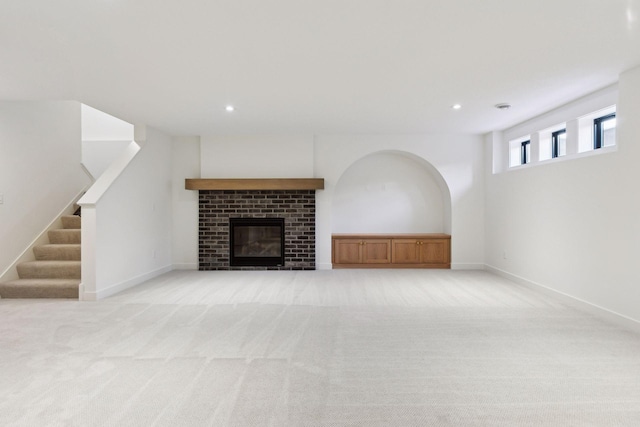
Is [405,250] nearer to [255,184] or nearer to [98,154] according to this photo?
[255,184]

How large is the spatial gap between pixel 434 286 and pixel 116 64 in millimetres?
4718

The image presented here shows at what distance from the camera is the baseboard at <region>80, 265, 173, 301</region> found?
15.6 feet

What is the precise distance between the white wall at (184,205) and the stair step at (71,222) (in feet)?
5.25

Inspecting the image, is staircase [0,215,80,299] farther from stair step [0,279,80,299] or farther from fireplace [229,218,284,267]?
fireplace [229,218,284,267]

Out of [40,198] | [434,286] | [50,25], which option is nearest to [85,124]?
[40,198]

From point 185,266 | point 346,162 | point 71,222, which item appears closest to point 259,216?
point 185,266

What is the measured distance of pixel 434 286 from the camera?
559cm

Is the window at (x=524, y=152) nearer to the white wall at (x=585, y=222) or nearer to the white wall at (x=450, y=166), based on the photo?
the white wall at (x=585, y=222)

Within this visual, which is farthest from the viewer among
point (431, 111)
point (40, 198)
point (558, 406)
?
point (40, 198)

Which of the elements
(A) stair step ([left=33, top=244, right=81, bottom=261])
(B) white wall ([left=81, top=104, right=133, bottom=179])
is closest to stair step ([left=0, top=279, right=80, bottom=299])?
(A) stair step ([left=33, top=244, right=81, bottom=261])

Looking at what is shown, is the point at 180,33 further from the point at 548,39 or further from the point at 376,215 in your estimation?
the point at 376,215

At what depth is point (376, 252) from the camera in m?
7.14

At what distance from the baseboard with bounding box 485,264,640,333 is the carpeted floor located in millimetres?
116

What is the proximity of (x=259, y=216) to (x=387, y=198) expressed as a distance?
256 centimetres
